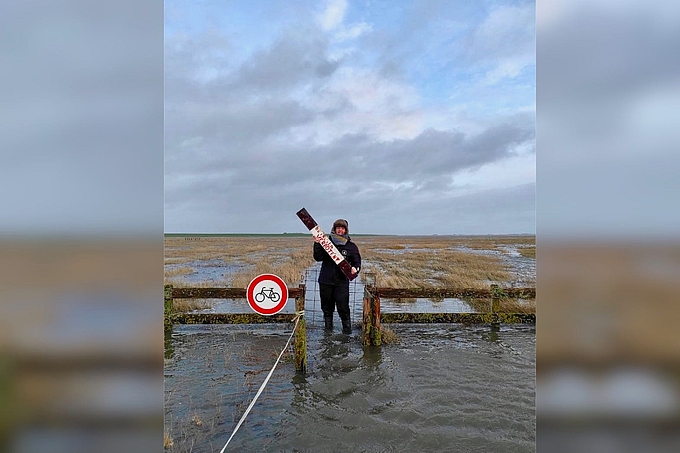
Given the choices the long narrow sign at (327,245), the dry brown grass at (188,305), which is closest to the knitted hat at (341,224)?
the long narrow sign at (327,245)

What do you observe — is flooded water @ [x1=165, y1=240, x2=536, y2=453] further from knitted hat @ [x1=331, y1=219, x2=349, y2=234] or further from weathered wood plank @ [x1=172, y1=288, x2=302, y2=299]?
knitted hat @ [x1=331, y1=219, x2=349, y2=234]

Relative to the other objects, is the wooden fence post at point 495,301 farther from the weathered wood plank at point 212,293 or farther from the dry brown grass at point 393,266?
the weathered wood plank at point 212,293

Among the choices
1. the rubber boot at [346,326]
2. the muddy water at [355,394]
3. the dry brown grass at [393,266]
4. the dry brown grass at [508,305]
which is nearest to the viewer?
the muddy water at [355,394]

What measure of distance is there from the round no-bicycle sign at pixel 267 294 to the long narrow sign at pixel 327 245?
1.94 metres

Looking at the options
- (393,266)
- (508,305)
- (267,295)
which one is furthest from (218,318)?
(393,266)

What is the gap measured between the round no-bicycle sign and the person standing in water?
221cm

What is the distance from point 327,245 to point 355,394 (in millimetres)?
2517

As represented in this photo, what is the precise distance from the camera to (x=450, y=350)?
278 inches

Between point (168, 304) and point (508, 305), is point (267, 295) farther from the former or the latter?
point (508, 305)

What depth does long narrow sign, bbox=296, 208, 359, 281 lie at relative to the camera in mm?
6406

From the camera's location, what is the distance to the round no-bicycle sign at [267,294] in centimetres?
456

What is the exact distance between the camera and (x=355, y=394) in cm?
511

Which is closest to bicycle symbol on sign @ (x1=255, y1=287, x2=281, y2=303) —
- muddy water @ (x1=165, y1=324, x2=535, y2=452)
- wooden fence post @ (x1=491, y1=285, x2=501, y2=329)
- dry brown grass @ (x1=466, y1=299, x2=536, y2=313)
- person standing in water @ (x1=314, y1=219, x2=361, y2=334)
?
muddy water @ (x1=165, y1=324, x2=535, y2=452)
